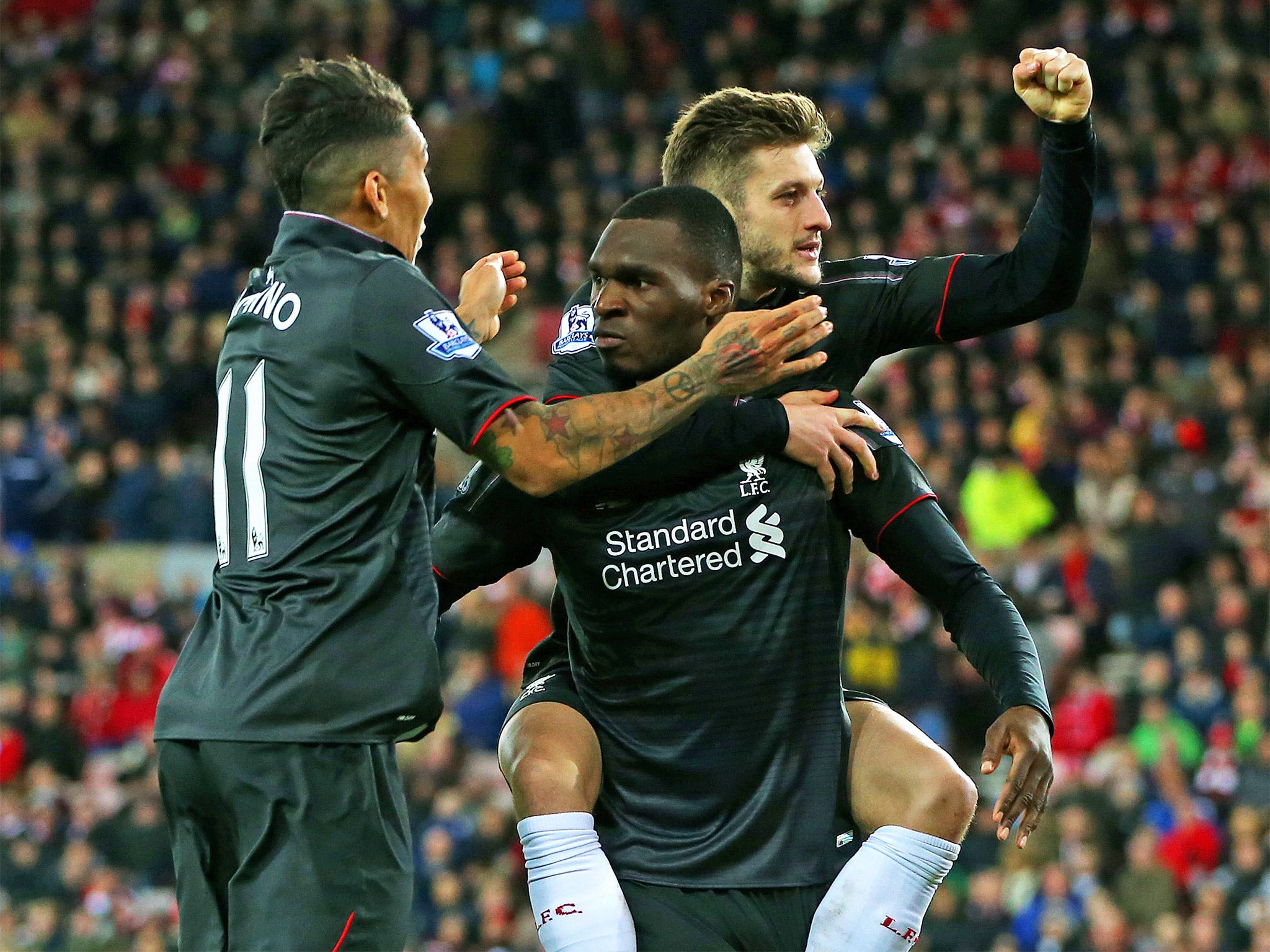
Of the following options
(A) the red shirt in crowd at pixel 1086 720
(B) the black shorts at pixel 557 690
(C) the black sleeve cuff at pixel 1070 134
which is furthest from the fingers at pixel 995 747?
(A) the red shirt in crowd at pixel 1086 720

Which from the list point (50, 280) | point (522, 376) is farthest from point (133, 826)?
point (50, 280)

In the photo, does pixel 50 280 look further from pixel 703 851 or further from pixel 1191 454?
pixel 703 851

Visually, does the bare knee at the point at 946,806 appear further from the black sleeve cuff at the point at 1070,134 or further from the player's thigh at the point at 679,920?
the black sleeve cuff at the point at 1070,134

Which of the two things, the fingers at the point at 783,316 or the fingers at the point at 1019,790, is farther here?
the fingers at the point at 1019,790

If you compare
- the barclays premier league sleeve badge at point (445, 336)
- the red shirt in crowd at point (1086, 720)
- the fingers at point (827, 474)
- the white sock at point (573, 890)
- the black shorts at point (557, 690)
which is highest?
the barclays premier league sleeve badge at point (445, 336)

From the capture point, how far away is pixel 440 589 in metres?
5.01

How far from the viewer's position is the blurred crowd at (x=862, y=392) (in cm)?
1241

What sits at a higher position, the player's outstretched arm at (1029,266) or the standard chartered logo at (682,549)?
the player's outstretched arm at (1029,266)

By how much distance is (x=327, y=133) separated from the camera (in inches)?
173

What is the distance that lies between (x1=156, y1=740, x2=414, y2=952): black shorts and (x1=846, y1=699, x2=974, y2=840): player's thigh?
48.3 inches

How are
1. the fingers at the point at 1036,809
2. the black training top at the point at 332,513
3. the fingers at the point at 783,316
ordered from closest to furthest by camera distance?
the black training top at the point at 332,513, the fingers at the point at 783,316, the fingers at the point at 1036,809

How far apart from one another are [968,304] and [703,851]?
162cm

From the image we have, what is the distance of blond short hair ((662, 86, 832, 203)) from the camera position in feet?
16.2

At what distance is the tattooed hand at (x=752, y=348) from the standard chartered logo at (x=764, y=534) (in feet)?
1.42
